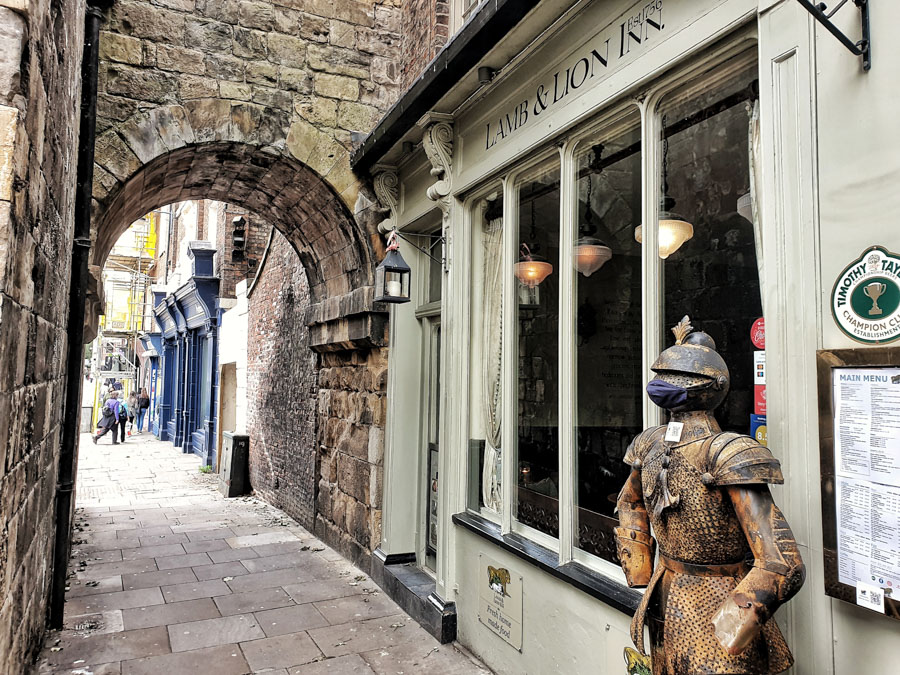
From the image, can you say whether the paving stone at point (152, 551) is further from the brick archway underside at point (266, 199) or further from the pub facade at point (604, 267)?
the brick archway underside at point (266, 199)

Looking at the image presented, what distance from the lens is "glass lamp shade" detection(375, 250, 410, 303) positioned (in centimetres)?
503

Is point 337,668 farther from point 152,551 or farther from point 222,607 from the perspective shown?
point 152,551

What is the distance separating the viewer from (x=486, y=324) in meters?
4.59

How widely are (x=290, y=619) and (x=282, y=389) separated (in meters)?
5.15

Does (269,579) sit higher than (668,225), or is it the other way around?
(668,225)

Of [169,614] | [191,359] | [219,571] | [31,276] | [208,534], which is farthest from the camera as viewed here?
[191,359]

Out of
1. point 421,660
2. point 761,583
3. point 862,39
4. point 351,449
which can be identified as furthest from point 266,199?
point 761,583

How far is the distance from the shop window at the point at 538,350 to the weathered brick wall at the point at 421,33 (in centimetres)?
235

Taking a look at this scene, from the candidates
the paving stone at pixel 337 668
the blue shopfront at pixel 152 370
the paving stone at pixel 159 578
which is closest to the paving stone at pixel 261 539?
the paving stone at pixel 159 578

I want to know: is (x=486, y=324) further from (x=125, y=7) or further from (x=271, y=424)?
(x=271, y=424)

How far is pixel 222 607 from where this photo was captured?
5.30 metres

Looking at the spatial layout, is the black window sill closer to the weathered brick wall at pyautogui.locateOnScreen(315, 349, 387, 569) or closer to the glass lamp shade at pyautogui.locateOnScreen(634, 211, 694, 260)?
the glass lamp shade at pyautogui.locateOnScreen(634, 211, 694, 260)

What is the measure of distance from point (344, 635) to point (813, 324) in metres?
3.89

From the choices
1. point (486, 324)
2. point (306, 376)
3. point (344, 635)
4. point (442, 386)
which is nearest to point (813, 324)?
point (486, 324)
